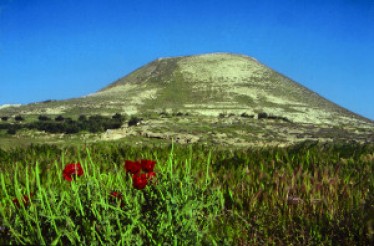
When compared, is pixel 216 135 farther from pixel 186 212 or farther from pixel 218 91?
pixel 218 91

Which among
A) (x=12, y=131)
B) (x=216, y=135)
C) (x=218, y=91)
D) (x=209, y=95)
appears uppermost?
(x=218, y=91)

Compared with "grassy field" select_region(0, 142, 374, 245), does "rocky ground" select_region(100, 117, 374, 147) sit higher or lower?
lower

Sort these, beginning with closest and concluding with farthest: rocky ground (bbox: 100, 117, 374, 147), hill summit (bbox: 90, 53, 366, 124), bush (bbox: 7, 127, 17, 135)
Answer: rocky ground (bbox: 100, 117, 374, 147) < bush (bbox: 7, 127, 17, 135) < hill summit (bbox: 90, 53, 366, 124)

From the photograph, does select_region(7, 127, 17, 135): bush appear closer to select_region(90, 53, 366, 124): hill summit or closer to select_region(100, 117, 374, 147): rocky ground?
select_region(100, 117, 374, 147): rocky ground

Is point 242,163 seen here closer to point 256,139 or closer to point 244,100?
point 256,139

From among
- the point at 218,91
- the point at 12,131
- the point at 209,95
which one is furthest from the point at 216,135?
the point at 218,91

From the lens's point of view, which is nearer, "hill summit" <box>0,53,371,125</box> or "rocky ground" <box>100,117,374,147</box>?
"rocky ground" <box>100,117,374,147</box>

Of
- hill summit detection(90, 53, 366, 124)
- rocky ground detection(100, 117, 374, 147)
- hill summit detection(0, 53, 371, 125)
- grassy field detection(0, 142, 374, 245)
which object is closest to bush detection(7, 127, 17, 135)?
rocky ground detection(100, 117, 374, 147)

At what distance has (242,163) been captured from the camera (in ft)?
29.1

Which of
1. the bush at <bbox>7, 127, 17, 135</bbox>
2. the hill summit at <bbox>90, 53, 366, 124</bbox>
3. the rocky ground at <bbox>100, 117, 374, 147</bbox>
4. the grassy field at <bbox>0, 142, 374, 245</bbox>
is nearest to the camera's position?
the grassy field at <bbox>0, 142, 374, 245</bbox>

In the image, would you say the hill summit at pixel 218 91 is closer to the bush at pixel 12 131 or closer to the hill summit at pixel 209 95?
the hill summit at pixel 209 95

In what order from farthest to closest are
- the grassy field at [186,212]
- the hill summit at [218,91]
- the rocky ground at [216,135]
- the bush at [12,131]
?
the hill summit at [218,91] → the bush at [12,131] → the rocky ground at [216,135] → the grassy field at [186,212]

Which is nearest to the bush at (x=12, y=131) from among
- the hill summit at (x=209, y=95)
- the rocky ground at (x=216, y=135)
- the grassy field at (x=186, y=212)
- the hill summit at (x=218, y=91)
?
the rocky ground at (x=216, y=135)

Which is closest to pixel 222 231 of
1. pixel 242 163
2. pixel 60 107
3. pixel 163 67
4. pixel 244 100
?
pixel 242 163
